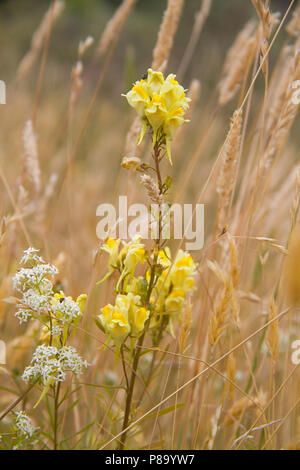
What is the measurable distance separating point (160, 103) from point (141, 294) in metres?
0.25

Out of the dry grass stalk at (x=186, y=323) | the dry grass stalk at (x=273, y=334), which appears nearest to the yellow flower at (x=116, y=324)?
the dry grass stalk at (x=186, y=323)

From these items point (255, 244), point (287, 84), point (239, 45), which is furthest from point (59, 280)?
point (239, 45)

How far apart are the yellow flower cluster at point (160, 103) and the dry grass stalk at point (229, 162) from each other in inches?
6.4

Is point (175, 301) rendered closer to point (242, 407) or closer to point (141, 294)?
point (141, 294)

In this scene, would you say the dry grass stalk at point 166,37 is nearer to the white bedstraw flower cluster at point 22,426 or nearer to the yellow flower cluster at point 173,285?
the yellow flower cluster at point 173,285

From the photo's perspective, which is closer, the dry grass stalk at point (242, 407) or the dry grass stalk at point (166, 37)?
the dry grass stalk at point (242, 407)

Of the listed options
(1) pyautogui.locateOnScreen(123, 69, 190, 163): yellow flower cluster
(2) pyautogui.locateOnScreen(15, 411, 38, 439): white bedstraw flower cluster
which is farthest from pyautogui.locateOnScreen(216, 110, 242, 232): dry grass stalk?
(2) pyautogui.locateOnScreen(15, 411, 38, 439): white bedstraw flower cluster

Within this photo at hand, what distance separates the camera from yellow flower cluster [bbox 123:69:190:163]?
1.89 feet

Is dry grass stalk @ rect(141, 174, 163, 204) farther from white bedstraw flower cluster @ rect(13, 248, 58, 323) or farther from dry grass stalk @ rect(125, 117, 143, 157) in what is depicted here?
dry grass stalk @ rect(125, 117, 143, 157)

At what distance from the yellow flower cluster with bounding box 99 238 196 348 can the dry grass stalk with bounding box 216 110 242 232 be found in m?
0.20

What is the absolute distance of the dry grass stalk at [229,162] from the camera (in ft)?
2.40

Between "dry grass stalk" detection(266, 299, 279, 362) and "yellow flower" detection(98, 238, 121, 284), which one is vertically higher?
"yellow flower" detection(98, 238, 121, 284)
